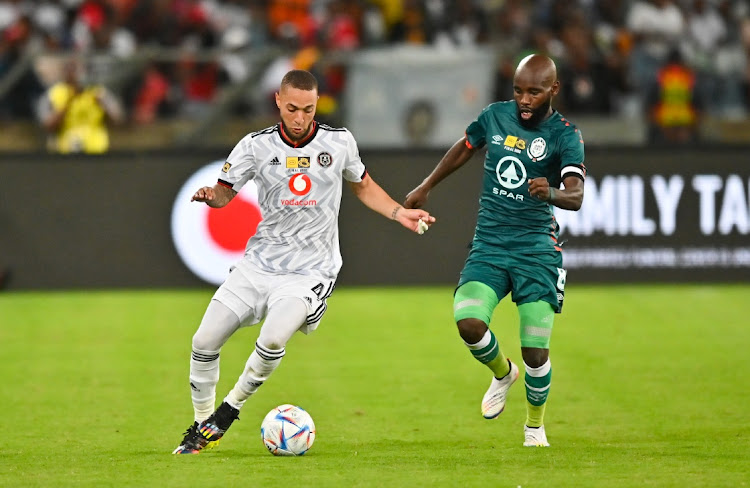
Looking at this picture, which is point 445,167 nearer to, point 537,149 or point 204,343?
point 537,149

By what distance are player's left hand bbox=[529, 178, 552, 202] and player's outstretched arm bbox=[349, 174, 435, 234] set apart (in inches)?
30.4

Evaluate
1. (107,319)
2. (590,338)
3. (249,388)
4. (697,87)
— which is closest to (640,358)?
(590,338)

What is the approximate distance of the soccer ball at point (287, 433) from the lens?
287 inches

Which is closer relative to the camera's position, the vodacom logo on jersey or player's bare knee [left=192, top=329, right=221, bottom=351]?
player's bare knee [left=192, top=329, right=221, bottom=351]

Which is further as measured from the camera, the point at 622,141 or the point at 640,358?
the point at 622,141

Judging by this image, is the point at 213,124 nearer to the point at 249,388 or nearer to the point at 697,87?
the point at 697,87

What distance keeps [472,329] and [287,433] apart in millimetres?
1270

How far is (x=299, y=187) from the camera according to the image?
24.9 ft

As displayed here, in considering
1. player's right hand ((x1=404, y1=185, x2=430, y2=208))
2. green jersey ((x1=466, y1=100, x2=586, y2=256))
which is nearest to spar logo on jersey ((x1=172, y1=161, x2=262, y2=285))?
player's right hand ((x1=404, y1=185, x2=430, y2=208))

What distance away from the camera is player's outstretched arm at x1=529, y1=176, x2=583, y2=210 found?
7.10m

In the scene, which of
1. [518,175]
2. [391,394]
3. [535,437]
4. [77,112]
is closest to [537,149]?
[518,175]

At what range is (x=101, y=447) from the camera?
759cm

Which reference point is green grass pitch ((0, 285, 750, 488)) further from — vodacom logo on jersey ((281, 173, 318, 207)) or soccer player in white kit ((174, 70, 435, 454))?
vodacom logo on jersey ((281, 173, 318, 207))

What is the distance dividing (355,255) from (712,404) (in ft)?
23.2
